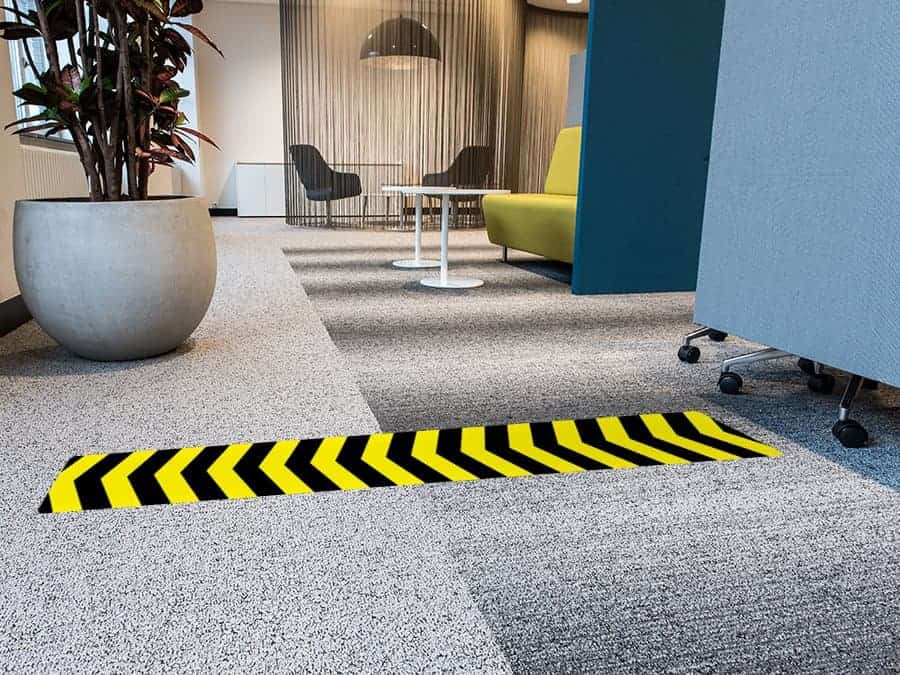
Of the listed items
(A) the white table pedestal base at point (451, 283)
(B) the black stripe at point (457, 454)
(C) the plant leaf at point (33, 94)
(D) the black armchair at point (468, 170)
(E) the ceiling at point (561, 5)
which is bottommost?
(A) the white table pedestal base at point (451, 283)

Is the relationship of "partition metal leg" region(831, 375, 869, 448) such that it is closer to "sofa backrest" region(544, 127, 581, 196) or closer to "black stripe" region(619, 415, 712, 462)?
"black stripe" region(619, 415, 712, 462)

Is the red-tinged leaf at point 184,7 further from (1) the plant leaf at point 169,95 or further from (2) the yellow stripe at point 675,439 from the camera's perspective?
(2) the yellow stripe at point 675,439

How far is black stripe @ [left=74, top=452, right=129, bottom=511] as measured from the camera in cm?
142

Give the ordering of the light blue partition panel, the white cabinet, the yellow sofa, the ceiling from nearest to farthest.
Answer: the light blue partition panel
the yellow sofa
the ceiling
the white cabinet

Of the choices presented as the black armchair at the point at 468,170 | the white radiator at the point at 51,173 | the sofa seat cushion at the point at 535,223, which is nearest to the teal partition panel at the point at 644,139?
the sofa seat cushion at the point at 535,223

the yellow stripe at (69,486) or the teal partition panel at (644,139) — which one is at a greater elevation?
the teal partition panel at (644,139)

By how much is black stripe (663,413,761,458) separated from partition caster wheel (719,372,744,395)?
0.26 meters

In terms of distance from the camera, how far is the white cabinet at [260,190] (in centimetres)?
924

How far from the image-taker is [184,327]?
2.40 meters

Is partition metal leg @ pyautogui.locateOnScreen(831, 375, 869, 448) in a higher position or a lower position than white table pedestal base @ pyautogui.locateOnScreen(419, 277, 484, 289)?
higher

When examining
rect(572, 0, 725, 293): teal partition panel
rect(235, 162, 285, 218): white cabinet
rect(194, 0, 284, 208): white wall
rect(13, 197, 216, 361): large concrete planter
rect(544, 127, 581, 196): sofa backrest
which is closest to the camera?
rect(13, 197, 216, 361): large concrete planter

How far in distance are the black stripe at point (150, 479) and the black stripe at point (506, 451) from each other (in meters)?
0.72

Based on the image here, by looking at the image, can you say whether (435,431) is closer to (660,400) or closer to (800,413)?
(660,400)

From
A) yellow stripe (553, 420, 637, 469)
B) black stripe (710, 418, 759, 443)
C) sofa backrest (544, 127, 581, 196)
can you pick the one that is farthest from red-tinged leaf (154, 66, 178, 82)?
sofa backrest (544, 127, 581, 196)
